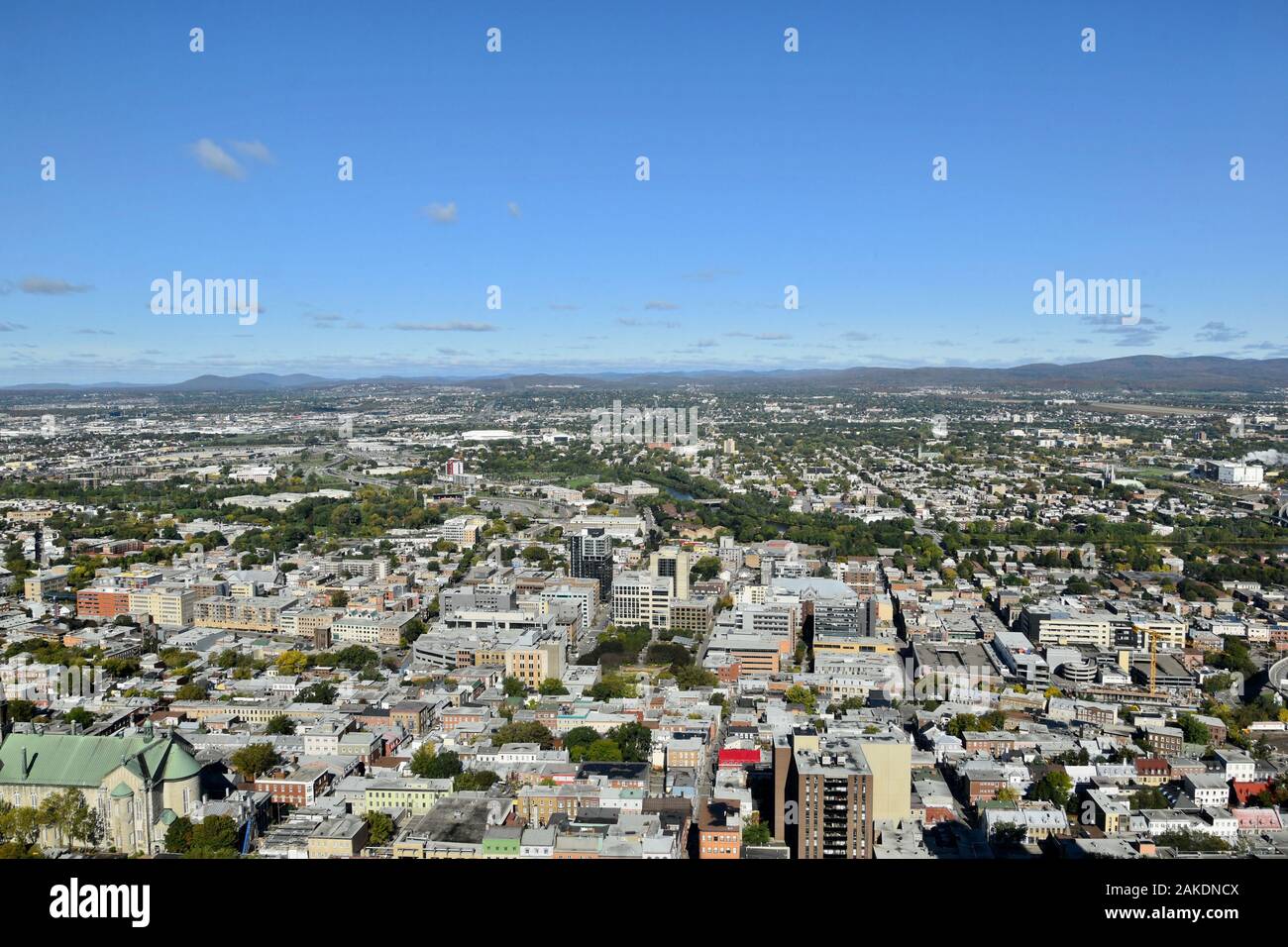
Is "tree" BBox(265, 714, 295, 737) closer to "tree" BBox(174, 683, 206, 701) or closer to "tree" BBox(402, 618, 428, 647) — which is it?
"tree" BBox(174, 683, 206, 701)

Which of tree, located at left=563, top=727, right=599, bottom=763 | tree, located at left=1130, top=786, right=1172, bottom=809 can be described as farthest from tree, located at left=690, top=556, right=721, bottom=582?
tree, located at left=1130, top=786, right=1172, bottom=809

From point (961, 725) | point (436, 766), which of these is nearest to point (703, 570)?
point (961, 725)

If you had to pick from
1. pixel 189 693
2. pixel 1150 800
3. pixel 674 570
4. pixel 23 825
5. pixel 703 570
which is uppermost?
pixel 674 570

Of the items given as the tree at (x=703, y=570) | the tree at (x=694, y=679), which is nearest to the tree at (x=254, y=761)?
the tree at (x=694, y=679)

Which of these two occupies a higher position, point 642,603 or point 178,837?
point 642,603

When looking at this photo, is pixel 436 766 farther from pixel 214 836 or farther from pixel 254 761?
pixel 214 836
